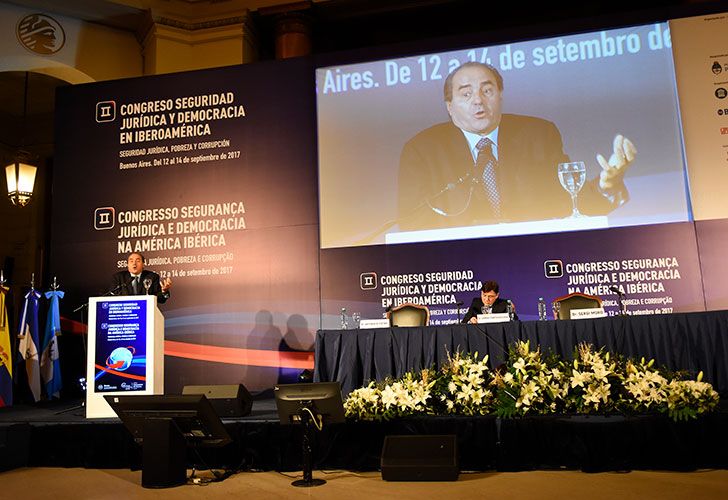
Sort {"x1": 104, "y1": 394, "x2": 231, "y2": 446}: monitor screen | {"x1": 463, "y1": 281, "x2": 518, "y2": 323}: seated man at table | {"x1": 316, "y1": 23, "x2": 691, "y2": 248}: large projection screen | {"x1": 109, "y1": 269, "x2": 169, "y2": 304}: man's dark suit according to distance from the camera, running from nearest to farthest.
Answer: {"x1": 104, "y1": 394, "x2": 231, "y2": 446}: monitor screen
{"x1": 463, "y1": 281, "x2": 518, "y2": 323}: seated man at table
{"x1": 109, "y1": 269, "x2": 169, "y2": 304}: man's dark suit
{"x1": 316, "y1": 23, "x2": 691, "y2": 248}: large projection screen

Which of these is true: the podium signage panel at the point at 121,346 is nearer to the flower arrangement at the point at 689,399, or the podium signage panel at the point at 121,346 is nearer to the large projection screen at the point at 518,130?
the large projection screen at the point at 518,130

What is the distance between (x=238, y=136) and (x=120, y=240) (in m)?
1.79

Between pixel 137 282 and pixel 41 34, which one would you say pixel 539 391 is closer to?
pixel 137 282

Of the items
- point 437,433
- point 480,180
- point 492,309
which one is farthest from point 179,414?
point 480,180

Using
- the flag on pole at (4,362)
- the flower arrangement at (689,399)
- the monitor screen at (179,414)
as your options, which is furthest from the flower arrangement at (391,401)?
the flag on pole at (4,362)

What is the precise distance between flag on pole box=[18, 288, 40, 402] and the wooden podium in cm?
224

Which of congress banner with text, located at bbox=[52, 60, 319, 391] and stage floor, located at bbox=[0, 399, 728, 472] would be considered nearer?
stage floor, located at bbox=[0, 399, 728, 472]

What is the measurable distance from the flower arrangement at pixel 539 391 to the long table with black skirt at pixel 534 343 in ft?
0.69

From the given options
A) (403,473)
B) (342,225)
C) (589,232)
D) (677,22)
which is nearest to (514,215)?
(589,232)

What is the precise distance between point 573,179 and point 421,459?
3.99 meters

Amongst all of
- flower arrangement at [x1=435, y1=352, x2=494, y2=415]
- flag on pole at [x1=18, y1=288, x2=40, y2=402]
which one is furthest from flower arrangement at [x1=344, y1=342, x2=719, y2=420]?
flag on pole at [x1=18, y1=288, x2=40, y2=402]

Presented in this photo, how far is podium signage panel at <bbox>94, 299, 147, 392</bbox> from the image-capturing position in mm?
4836

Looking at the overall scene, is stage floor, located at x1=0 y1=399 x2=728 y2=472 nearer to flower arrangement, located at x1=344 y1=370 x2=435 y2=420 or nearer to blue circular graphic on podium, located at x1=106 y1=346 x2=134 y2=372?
flower arrangement, located at x1=344 y1=370 x2=435 y2=420

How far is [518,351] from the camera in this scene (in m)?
4.10
